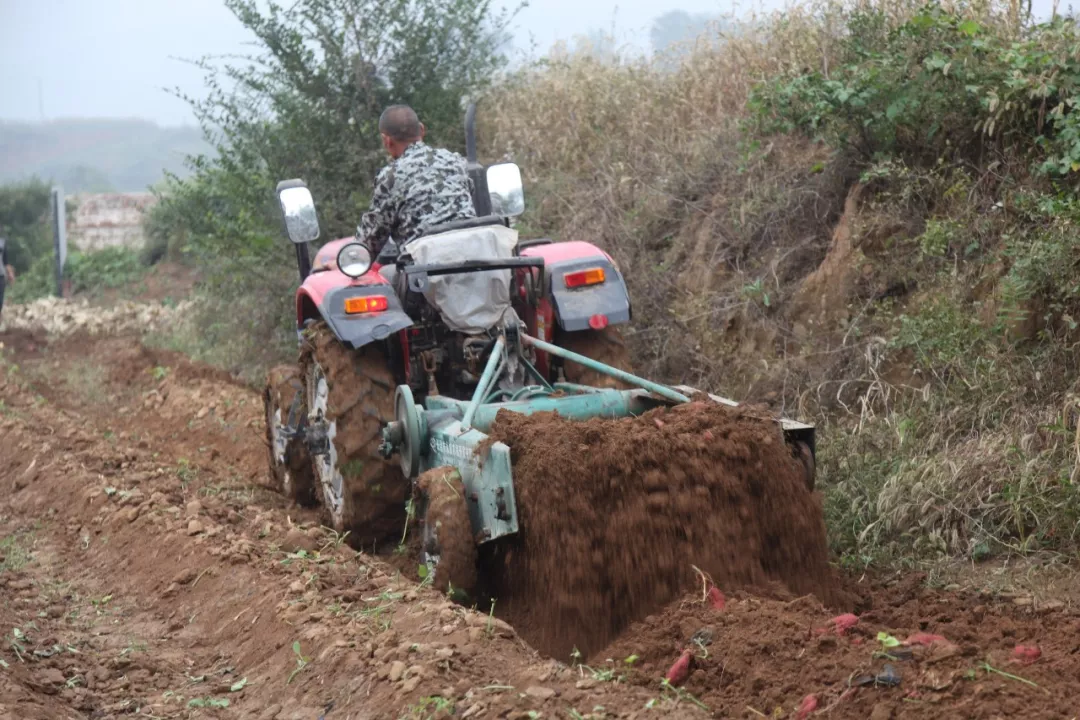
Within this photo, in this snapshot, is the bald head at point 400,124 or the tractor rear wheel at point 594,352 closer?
the tractor rear wheel at point 594,352

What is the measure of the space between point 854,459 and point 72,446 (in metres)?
5.32

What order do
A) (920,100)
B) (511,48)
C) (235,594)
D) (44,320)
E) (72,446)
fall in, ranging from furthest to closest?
(44,320) < (511,48) < (72,446) < (920,100) < (235,594)

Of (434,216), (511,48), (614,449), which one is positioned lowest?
(614,449)

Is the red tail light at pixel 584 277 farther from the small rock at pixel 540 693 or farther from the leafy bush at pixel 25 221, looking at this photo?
the leafy bush at pixel 25 221

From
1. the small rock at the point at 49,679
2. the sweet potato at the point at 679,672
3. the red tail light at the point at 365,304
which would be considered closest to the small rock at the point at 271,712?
the small rock at the point at 49,679

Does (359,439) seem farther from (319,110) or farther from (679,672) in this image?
(319,110)

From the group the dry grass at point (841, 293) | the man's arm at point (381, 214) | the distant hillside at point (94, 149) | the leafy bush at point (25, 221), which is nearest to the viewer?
the dry grass at point (841, 293)

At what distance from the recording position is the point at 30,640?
481 centimetres

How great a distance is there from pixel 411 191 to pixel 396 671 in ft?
9.59

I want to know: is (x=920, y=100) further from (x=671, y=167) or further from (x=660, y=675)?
(x=660, y=675)

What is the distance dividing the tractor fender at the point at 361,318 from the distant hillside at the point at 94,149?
52918 mm

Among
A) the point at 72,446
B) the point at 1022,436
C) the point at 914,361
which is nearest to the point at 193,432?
the point at 72,446

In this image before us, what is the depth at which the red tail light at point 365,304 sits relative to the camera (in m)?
5.68

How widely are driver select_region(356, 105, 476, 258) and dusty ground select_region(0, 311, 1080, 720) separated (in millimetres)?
1497
